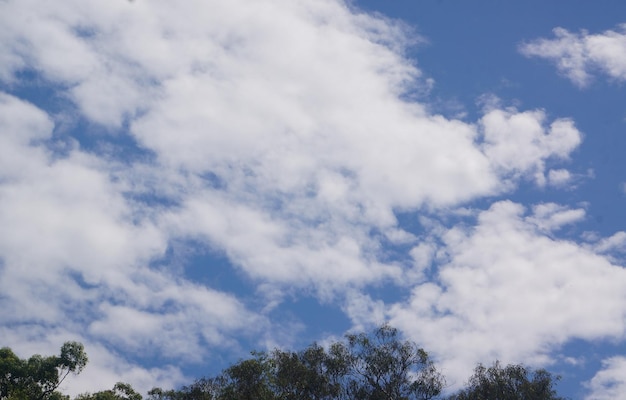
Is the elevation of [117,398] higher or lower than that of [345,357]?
lower

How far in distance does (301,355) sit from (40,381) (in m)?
19.8

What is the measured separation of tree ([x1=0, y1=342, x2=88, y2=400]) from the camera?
168 ft

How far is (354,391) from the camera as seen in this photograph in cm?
5122

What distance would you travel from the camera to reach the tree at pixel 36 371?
51.1 m

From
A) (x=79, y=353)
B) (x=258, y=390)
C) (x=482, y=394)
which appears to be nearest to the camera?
(x=258, y=390)

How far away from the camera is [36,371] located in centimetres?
5188

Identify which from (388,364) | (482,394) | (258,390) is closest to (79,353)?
(258,390)

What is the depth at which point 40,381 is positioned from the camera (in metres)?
51.9

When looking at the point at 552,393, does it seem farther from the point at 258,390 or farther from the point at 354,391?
the point at 258,390

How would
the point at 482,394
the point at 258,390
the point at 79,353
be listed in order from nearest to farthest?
the point at 258,390, the point at 482,394, the point at 79,353

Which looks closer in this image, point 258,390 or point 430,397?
point 258,390

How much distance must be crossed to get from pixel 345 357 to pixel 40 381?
908 inches

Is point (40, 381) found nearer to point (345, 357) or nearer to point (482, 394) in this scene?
point (345, 357)

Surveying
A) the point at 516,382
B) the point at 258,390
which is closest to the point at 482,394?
the point at 516,382
